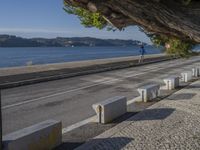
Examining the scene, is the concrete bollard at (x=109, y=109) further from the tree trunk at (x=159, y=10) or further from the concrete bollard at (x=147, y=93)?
the tree trunk at (x=159, y=10)

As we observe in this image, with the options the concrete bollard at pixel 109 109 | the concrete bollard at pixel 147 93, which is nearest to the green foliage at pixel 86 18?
the concrete bollard at pixel 109 109

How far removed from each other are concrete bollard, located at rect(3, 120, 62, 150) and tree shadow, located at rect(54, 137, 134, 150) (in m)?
0.19

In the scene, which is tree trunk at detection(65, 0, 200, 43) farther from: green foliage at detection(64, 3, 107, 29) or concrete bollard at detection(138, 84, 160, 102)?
concrete bollard at detection(138, 84, 160, 102)

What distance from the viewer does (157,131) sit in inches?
370

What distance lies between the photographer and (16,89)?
61.0 feet

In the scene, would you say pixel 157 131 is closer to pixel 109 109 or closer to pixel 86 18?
pixel 109 109

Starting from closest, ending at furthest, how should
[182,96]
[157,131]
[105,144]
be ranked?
[105,144] < [157,131] < [182,96]

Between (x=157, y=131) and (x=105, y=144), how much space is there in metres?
1.62

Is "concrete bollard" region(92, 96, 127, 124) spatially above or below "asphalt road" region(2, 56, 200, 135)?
above

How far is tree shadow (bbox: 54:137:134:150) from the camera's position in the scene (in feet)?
26.2

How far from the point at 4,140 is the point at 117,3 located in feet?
9.21

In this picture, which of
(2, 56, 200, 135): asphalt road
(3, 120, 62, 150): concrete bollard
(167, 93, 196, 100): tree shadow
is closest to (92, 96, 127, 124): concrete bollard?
(2, 56, 200, 135): asphalt road

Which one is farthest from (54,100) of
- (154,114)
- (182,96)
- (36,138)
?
(36,138)

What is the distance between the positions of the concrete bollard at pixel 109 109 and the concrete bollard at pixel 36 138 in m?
2.09
